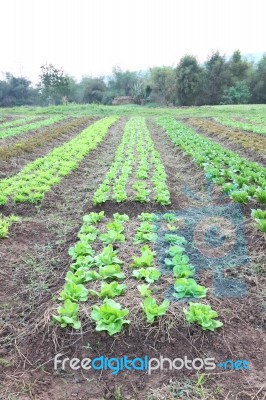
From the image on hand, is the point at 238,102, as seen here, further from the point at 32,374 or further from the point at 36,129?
the point at 32,374

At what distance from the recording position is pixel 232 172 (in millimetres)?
8430

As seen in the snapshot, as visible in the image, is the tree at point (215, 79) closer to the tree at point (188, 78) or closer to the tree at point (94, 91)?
the tree at point (188, 78)

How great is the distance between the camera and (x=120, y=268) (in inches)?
170

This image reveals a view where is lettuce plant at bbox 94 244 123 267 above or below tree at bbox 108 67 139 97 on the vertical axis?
below

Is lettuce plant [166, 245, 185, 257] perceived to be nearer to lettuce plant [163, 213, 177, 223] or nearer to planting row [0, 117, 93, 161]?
lettuce plant [163, 213, 177, 223]

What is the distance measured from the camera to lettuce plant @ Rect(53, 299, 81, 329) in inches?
131

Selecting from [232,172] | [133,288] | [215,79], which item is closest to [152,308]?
[133,288]

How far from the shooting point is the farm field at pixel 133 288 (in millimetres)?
2893

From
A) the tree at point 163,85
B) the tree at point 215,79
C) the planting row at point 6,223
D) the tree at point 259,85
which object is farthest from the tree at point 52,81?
the planting row at point 6,223

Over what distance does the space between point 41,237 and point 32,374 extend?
3.01 meters

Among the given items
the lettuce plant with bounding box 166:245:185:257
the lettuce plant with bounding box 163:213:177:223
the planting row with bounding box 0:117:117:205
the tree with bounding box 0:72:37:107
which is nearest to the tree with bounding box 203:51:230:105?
the tree with bounding box 0:72:37:107

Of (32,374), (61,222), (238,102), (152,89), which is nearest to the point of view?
(32,374)

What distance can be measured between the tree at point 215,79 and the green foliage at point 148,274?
5016 cm

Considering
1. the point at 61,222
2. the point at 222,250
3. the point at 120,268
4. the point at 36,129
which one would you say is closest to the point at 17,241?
the point at 61,222
